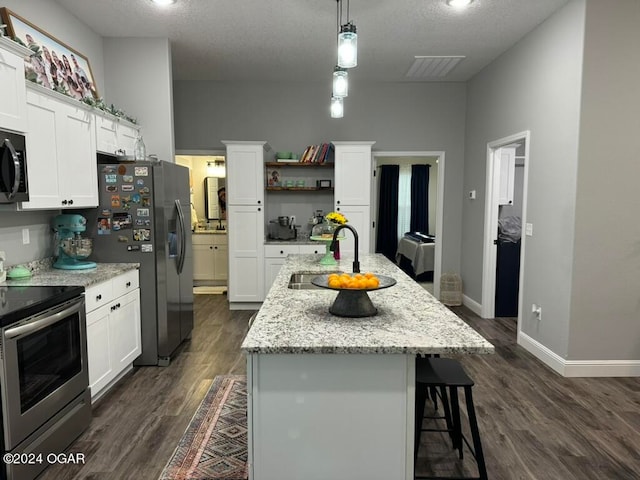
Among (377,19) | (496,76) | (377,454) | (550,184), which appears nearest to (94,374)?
(377,454)

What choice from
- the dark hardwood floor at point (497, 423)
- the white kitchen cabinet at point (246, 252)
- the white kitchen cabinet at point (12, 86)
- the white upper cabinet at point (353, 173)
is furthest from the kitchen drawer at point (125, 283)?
the white upper cabinet at point (353, 173)

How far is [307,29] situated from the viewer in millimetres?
3881

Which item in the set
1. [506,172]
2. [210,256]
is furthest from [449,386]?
[210,256]

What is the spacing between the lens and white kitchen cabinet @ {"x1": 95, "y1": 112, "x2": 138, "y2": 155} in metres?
3.31

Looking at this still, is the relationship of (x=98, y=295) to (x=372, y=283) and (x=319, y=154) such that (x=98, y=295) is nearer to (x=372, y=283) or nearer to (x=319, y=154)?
(x=372, y=283)

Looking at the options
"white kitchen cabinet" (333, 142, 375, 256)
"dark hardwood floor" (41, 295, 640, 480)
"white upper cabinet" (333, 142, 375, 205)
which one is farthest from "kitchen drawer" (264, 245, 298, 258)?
"dark hardwood floor" (41, 295, 640, 480)

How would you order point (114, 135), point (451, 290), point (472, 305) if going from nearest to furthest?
point (114, 135) < point (472, 305) < point (451, 290)

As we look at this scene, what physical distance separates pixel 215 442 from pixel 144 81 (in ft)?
11.2

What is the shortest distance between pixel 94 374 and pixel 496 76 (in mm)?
4855

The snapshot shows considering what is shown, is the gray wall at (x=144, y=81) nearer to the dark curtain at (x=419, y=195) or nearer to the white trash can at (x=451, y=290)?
the white trash can at (x=451, y=290)

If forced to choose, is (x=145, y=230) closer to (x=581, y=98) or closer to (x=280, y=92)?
(x=280, y=92)

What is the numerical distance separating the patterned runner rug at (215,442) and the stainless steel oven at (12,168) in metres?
1.67

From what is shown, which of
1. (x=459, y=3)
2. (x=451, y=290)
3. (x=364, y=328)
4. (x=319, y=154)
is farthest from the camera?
(x=451, y=290)

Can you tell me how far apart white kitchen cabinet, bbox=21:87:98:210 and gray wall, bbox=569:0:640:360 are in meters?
3.75
